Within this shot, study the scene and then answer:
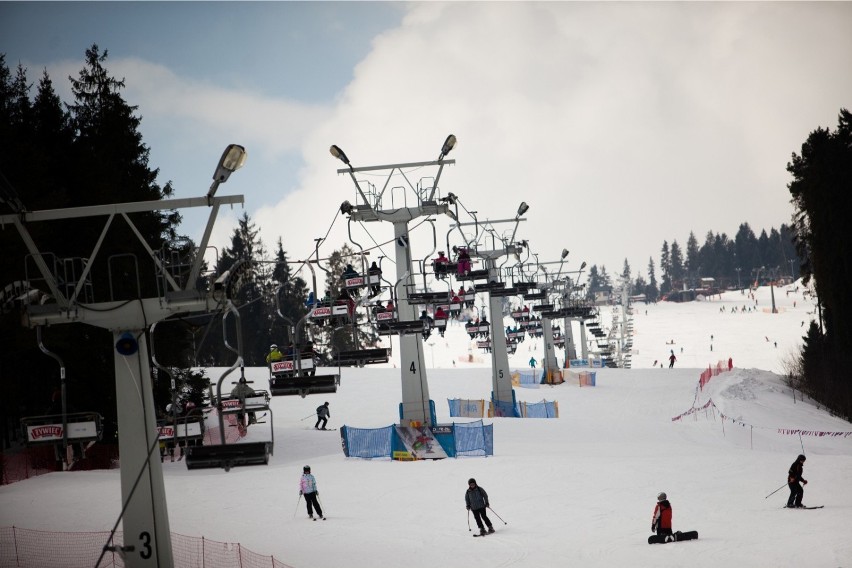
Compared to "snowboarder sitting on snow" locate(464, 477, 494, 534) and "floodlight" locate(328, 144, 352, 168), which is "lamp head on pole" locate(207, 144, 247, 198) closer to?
"snowboarder sitting on snow" locate(464, 477, 494, 534)

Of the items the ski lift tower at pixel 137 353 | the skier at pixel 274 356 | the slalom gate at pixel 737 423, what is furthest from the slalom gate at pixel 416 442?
the ski lift tower at pixel 137 353

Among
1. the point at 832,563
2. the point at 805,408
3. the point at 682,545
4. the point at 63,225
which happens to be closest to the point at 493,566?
the point at 682,545

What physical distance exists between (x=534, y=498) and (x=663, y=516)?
18.0 feet

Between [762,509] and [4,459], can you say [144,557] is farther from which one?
[4,459]

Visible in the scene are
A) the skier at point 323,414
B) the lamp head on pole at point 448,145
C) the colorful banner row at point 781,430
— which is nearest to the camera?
the lamp head on pole at point 448,145

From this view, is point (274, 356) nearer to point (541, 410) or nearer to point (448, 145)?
point (448, 145)

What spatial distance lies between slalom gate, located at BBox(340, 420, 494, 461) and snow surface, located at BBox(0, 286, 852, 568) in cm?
96

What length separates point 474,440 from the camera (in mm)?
29000

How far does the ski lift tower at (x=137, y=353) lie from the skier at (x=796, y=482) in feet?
41.1

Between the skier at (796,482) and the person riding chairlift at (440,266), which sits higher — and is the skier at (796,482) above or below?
below

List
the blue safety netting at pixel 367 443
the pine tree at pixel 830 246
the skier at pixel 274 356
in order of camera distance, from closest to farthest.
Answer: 1. the skier at pixel 274 356
2. the blue safety netting at pixel 367 443
3. the pine tree at pixel 830 246

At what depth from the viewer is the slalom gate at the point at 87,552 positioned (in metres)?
16.0

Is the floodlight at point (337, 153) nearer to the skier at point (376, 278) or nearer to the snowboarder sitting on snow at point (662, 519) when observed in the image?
the skier at point (376, 278)

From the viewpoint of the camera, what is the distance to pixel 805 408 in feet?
159
